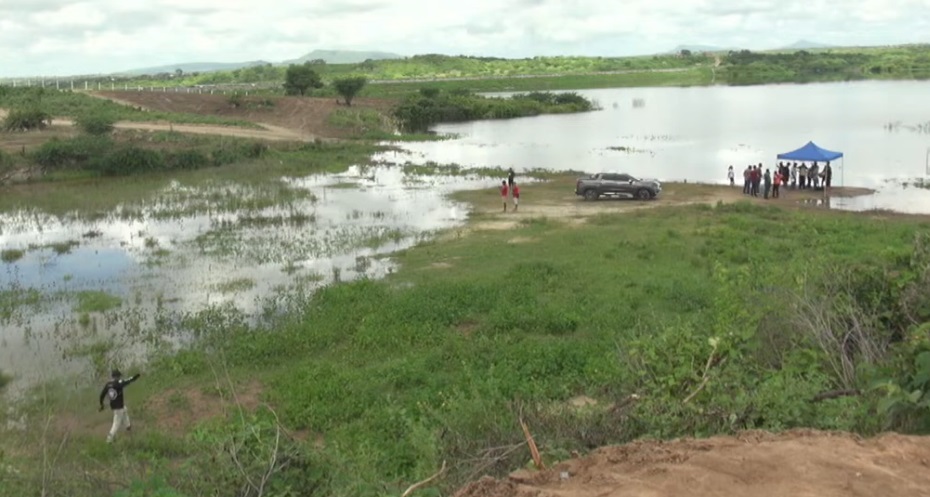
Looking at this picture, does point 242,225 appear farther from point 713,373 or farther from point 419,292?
point 713,373

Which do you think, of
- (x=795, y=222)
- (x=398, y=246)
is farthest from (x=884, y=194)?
(x=398, y=246)

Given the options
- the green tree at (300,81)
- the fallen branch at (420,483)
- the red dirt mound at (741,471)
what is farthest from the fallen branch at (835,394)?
the green tree at (300,81)

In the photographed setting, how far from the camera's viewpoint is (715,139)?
5469 cm

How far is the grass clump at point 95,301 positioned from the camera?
17391mm

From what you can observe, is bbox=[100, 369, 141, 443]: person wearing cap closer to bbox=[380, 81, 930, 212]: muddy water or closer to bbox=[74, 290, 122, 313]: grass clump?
bbox=[74, 290, 122, 313]: grass clump

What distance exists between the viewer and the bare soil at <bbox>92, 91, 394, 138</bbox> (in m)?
63.8

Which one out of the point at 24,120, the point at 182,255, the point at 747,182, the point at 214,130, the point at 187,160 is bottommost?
the point at 182,255

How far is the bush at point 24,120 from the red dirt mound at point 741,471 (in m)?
50.4

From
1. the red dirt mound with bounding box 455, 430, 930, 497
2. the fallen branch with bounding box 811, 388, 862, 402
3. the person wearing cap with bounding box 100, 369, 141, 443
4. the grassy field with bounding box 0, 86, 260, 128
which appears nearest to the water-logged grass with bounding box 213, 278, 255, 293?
the person wearing cap with bounding box 100, 369, 141, 443

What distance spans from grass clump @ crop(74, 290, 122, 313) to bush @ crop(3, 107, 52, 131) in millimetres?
35022

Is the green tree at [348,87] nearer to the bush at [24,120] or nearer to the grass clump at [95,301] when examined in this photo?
the bush at [24,120]

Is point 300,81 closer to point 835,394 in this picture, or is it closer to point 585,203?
point 585,203

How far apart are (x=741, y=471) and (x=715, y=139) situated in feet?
171

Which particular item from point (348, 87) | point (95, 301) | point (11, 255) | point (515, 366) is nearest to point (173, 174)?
point (11, 255)
